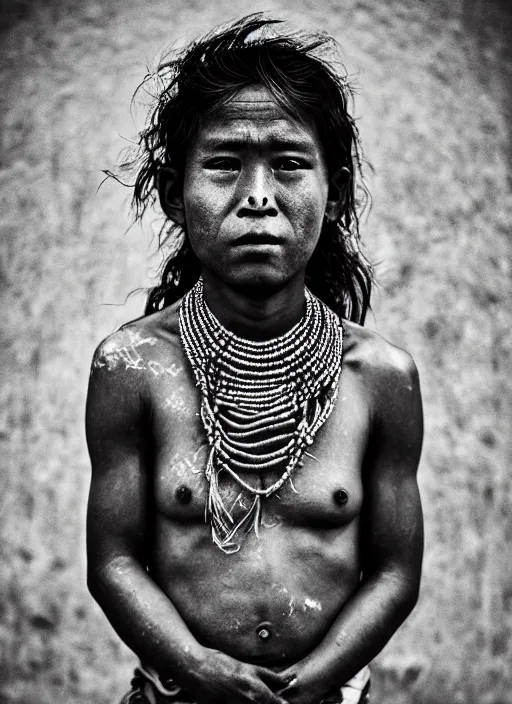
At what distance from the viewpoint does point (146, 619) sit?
198 centimetres

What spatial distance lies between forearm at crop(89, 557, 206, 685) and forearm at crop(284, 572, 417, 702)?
0.18m

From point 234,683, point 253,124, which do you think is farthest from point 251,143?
point 234,683

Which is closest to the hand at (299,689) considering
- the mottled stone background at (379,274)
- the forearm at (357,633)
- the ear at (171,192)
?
the forearm at (357,633)

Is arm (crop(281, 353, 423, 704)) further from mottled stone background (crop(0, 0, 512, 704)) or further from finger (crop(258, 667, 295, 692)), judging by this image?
mottled stone background (crop(0, 0, 512, 704))

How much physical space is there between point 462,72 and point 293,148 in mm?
1567

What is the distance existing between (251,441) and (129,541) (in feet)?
0.88

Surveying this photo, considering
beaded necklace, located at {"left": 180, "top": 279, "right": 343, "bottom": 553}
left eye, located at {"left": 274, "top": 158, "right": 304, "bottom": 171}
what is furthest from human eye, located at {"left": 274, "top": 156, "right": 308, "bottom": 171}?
beaded necklace, located at {"left": 180, "top": 279, "right": 343, "bottom": 553}

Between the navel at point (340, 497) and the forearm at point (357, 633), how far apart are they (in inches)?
6.5

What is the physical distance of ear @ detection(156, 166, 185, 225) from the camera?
216 cm


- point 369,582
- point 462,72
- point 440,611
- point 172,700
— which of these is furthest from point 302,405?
point 462,72

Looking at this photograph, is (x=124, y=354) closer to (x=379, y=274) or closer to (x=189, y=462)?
(x=189, y=462)

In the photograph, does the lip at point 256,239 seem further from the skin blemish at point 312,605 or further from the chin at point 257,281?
the skin blemish at point 312,605

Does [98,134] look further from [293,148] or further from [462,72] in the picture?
[293,148]

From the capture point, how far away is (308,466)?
6.77ft
